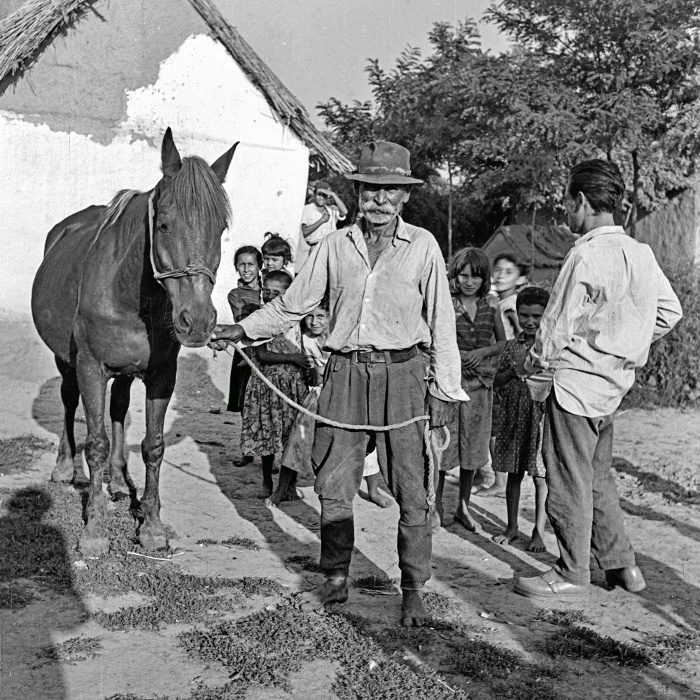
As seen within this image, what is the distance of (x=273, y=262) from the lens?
21.6 feet

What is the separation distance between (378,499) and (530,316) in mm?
1772

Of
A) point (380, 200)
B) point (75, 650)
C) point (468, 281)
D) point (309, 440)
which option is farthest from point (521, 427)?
point (75, 650)

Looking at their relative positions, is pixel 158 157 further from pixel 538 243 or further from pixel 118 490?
pixel 538 243

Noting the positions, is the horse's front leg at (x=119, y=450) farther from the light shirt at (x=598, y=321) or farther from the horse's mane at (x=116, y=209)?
the light shirt at (x=598, y=321)

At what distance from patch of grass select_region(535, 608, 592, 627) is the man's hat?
2.16 meters

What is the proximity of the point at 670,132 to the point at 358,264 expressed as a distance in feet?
34.0

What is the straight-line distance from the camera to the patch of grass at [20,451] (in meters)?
6.42

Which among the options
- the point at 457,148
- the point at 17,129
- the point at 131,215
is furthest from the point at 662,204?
the point at 131,215

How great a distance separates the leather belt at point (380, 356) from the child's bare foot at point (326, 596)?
3.57 feet

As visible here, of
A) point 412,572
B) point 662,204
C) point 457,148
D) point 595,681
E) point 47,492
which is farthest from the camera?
point 457,148

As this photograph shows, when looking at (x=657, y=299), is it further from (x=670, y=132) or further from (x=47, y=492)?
(x=670, y=132)

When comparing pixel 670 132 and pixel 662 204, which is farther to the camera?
pixel 662 204

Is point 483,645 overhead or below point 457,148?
below

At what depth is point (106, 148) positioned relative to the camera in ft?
33.6
